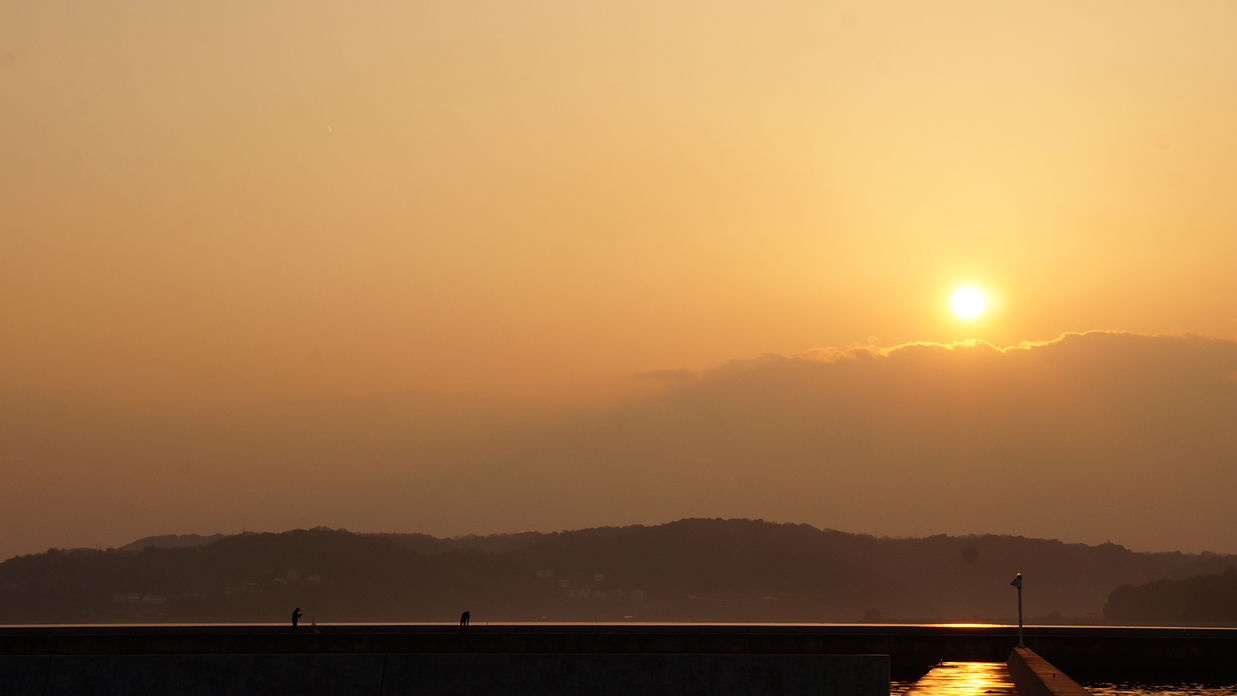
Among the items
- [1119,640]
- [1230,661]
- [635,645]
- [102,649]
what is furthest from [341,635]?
[1230,661]

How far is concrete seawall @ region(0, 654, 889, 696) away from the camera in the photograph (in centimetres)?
2022

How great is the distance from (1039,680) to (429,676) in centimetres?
1289

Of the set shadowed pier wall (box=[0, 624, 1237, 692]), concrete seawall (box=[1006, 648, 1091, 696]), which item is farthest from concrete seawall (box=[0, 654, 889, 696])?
shadowed pier wall (box=[0, 624, 1237, 692])

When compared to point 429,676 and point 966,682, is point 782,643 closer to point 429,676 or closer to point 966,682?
point 966,682

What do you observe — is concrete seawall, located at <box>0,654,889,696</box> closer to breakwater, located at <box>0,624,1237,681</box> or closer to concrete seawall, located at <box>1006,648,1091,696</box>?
concrete seawall, located at <box>1006,648,1091,696</box>

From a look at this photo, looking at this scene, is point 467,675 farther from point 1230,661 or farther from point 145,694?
point 1230,661

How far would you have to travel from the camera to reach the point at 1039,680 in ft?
77.8

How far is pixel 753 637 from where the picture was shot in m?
44.3

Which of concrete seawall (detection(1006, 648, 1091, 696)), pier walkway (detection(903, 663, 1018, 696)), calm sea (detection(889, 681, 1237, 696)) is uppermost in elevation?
concrete seawall (detection(1006, 648, 1091, 696))

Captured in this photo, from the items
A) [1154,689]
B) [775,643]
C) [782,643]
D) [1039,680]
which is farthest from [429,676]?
[1154,689]

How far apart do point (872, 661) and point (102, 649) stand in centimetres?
2930

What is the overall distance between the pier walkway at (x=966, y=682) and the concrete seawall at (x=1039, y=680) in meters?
0.53

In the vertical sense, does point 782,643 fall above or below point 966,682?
above

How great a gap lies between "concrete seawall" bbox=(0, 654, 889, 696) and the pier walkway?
9.22 meters
